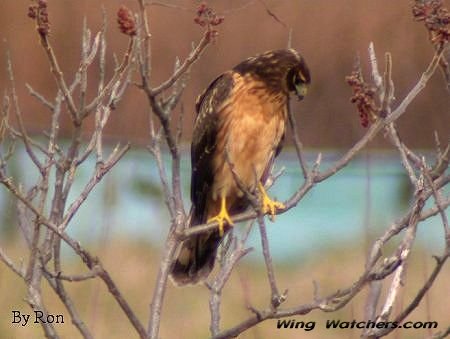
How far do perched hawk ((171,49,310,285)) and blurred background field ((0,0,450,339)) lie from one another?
1.32 metres

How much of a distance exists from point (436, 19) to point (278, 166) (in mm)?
2959

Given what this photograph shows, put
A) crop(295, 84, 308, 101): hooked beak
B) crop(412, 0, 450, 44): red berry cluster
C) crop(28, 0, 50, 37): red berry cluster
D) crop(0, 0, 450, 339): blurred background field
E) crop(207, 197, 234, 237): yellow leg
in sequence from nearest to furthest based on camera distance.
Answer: crop(28, 0, 50, 37): red berry cluster < crop(412, 0, 450, 44): red berry cluster < crop(207, 197, 234, 237): yellow leg < crop(295, 84, 308, 101): hooked beak < crop(0, 0, 450, 339): blurred background field

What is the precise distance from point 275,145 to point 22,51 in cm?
236

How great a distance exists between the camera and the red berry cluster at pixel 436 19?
7.79 feet

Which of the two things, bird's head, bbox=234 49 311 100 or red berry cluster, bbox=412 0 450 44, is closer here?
red berry cluster, bbox=412 0 450 44

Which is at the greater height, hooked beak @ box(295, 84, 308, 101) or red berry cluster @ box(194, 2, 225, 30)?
hooked beak @ box(295, 84, 308, 101)

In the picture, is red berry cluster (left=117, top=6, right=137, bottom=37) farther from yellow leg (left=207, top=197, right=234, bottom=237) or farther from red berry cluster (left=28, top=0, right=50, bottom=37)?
yellow leg (left=207, top=197, right=234, bottom=237)

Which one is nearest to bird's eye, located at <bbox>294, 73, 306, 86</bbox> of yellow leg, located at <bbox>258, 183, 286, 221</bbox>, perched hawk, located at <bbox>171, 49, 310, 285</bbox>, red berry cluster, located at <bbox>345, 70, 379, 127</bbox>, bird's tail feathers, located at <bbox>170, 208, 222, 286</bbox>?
perched hawk, located at <bbox>171, 49, 310, 285</bbox>

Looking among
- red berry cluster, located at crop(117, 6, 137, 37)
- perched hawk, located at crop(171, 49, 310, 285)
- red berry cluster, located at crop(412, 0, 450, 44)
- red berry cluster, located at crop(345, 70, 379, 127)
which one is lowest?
red berry cluster, located at crop(345, 70, 379, 127)

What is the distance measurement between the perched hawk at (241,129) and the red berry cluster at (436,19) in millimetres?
1443

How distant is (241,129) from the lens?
3918mm

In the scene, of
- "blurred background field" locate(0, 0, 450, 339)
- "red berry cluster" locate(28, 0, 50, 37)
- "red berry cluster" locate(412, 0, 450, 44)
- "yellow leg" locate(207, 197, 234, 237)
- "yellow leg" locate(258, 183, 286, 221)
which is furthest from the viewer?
"blurred background field" locate(0, 0, 450, 339)

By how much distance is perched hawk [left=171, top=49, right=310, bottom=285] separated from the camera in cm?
391

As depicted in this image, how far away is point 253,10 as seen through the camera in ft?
18.3
